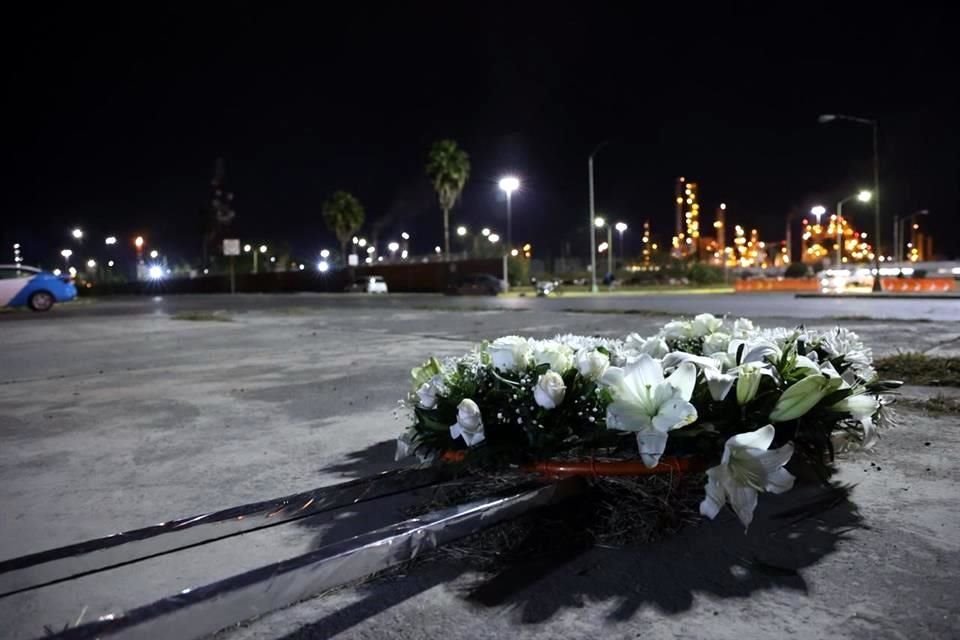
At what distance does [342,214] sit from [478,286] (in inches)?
1456

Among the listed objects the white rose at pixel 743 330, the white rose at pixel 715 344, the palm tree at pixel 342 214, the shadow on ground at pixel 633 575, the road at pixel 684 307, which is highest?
the palm tree at pixel 342 214

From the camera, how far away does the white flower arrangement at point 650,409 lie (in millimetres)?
3586

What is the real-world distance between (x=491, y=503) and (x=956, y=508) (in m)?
2.61

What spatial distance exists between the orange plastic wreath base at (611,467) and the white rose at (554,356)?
18.6 inches

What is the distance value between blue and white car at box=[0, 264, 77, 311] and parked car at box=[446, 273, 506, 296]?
27.8 m

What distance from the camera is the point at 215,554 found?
3896 millimetres

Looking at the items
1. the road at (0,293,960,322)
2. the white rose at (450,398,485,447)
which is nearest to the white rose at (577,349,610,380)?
the white rose at (450,398,485,447)

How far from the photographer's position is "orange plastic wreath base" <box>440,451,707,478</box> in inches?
155

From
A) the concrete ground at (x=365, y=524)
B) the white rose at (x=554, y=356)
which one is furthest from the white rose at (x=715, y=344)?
the white rose at (x=554, y=356)

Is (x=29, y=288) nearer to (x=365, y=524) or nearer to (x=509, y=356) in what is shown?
(x=365, y=524)

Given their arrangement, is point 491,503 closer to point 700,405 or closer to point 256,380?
point 700,405

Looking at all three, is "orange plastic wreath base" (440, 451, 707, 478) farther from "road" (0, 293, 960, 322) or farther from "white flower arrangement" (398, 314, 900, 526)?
"road" (0, 293, 960, 322)

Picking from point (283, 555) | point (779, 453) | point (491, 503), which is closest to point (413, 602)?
point (491, 503)

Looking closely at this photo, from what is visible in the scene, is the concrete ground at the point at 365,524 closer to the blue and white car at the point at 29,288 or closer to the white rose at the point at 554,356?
the white rose at the point at 554,356
